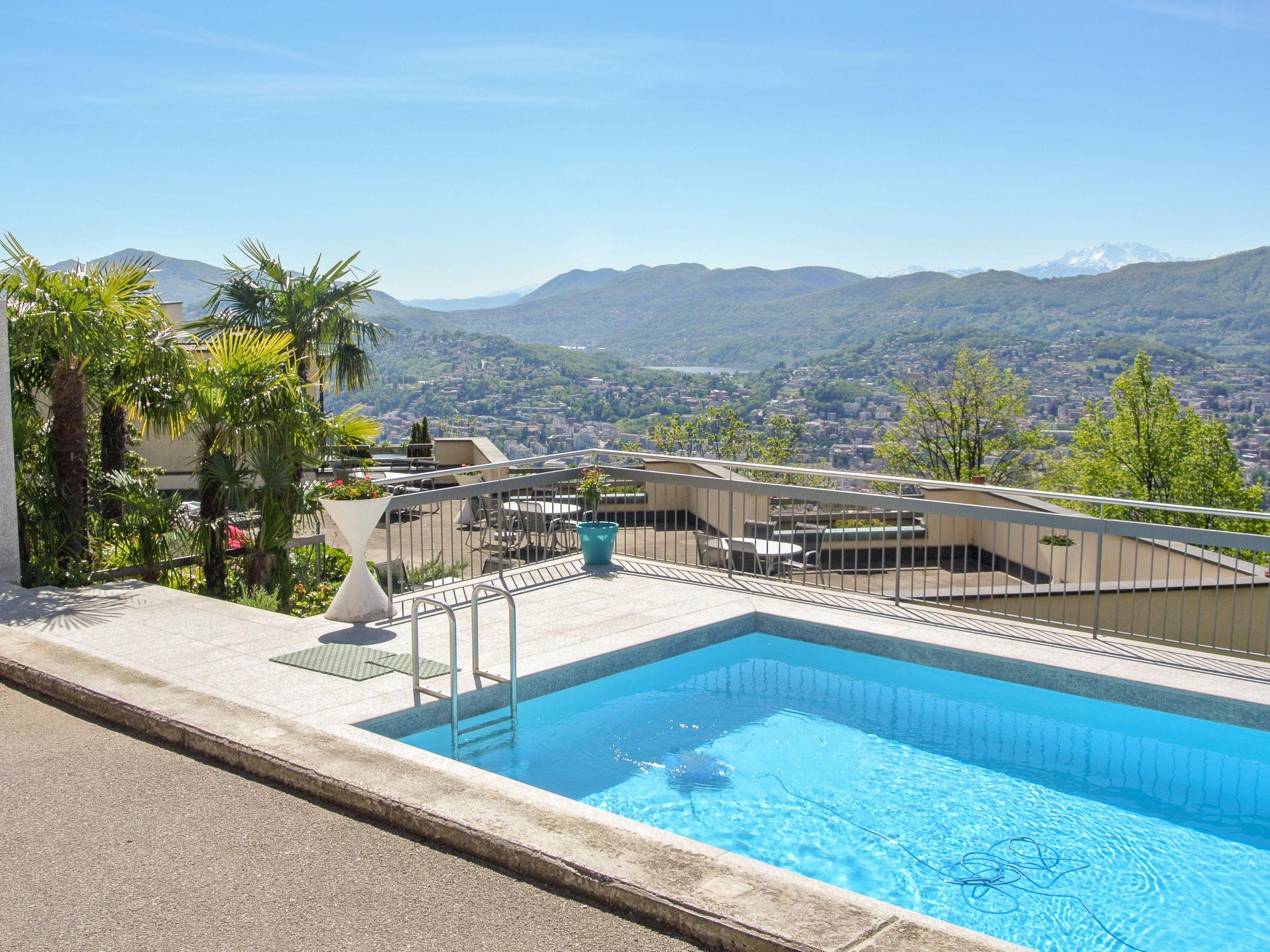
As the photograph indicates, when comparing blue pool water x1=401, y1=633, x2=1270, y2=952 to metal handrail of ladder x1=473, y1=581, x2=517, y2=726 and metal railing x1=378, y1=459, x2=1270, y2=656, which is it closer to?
metal handrail of ladder x1=473, y1=581, x2=517, y2=726

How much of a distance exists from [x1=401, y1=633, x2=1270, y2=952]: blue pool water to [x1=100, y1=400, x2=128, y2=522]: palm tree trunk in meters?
5.30

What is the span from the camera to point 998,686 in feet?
A: 22.9

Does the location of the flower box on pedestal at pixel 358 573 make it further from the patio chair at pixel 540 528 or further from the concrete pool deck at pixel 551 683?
the patio chair at pixel 540 528

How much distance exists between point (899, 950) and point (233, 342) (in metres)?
8.21

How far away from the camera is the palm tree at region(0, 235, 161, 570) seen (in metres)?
8.42

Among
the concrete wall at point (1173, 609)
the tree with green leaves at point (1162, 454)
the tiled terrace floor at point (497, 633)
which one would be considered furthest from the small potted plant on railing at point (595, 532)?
the tree with green leaves at point (1162, 454)

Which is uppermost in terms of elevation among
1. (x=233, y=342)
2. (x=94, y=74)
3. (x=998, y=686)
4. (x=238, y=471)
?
(x=94, y=74)

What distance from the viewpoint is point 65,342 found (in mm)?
8375

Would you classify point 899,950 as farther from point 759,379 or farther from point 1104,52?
point 759,379

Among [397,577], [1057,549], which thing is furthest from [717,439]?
[397,577]

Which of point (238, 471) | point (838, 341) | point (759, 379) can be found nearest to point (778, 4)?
point (238, 471)

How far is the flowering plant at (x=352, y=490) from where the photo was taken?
7.66 m

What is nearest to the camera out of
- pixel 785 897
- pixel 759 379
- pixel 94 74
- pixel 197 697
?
pixel 785 897

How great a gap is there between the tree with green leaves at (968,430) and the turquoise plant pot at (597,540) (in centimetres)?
3158
